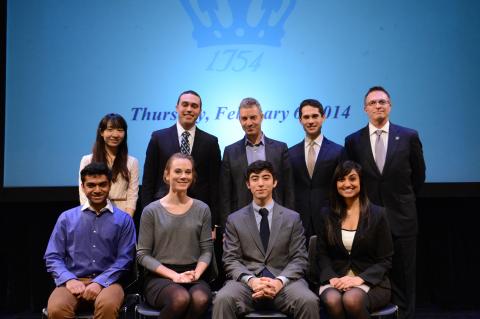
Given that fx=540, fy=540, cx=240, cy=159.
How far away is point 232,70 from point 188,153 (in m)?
1.06

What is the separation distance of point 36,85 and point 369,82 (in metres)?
2.73

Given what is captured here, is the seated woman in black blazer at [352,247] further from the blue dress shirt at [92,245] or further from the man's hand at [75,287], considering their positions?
the man's hand at [75,287]

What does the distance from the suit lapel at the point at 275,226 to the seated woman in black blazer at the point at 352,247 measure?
0.27m

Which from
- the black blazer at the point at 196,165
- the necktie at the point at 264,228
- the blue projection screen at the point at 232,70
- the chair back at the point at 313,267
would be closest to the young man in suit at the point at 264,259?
the necktie at the point at 264,228

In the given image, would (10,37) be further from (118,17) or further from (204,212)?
(204,212)

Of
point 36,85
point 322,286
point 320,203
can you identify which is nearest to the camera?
point 322,286

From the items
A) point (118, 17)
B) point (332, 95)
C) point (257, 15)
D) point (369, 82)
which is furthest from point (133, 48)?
point (369, 82)

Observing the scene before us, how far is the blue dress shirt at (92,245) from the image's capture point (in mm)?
3057

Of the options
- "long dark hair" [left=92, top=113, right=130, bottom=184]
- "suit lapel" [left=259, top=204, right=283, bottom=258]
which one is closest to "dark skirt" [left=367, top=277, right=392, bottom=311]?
"suit lapel" [left=259, top=204, right=283, bottom=258]

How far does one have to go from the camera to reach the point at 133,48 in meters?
4.47

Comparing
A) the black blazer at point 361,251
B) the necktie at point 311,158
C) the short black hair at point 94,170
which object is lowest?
the black blazer at point 361,251

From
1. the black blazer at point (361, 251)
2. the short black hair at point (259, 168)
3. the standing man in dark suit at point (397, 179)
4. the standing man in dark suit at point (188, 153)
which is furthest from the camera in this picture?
the standing man in dark suit at point (188, 153)

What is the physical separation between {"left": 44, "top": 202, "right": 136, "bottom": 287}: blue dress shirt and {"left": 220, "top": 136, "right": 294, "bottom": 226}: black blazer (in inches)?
27.3

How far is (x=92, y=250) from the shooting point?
309 cm
